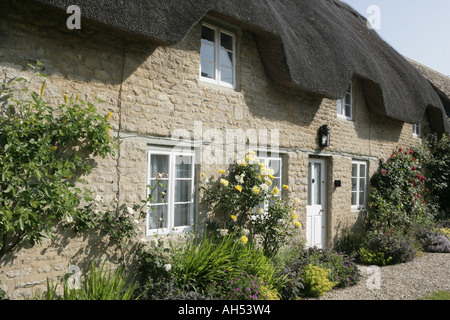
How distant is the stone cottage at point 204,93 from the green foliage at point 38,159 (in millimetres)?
228

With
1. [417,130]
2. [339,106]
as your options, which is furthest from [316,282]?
[417,130]

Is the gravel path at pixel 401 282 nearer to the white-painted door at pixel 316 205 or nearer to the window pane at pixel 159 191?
the white-painted door at pixel 316 205

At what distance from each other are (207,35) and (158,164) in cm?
233

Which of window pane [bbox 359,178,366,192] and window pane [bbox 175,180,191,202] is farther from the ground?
window pane [bbox 359,178,366,192]

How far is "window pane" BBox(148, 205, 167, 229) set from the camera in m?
5.25

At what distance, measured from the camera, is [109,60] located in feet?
15.8

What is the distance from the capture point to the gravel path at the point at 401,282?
5730mm

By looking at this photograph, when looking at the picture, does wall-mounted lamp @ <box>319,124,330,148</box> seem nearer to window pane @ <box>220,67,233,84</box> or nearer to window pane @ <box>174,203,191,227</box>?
window pane @ <box>220,67,233,84</box>

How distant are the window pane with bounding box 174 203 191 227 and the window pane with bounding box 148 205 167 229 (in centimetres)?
22

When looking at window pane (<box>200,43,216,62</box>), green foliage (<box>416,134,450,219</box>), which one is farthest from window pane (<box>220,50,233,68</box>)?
green foliage (<box>416,134,450,219</box>)

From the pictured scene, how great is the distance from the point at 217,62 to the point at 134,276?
359 cm

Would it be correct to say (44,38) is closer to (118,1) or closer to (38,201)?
(118,1)

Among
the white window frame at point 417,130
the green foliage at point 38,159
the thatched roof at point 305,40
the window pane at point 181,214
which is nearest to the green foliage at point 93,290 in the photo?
the green foliage at point 38,159
